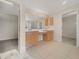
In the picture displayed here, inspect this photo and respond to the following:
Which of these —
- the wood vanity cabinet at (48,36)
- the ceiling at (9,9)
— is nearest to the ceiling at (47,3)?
the ceiling at (9,9)

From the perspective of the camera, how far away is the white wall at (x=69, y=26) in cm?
705

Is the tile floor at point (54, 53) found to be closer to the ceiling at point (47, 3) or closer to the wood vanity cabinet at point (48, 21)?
the ceiling at point (47, 3)

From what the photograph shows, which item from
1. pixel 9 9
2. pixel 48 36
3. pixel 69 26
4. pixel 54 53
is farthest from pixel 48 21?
pixel 9 9

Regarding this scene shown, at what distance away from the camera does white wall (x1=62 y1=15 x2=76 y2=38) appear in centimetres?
705

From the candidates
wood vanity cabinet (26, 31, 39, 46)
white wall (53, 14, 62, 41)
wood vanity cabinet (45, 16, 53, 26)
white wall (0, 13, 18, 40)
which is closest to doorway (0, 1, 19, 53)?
white wall (0, 13, 18, 40)

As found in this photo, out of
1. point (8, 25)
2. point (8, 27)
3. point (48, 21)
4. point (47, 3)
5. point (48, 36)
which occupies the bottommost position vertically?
point (48, 36)

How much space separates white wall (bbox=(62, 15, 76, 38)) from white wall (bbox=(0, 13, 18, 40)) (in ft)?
18.5

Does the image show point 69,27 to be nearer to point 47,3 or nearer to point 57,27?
point 57,27

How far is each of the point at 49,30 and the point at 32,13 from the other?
1965 mm

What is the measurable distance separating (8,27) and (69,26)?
20.1 feet

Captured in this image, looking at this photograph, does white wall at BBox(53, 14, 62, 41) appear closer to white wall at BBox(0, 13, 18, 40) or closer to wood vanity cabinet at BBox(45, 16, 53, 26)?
wood vanity cabinet at BBox(45, 16, 53, 26)

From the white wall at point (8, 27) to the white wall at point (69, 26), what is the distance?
18.5 feet

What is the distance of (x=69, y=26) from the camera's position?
24.9 ft

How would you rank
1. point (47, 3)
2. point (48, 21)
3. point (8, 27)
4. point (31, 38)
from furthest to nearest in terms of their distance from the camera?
point (48, 21)
point (47, 3)
point (31, 38)
point (8, 27)
